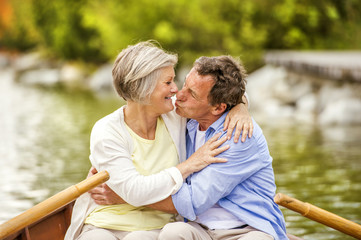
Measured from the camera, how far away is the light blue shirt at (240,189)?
8.13 feet

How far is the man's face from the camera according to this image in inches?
102

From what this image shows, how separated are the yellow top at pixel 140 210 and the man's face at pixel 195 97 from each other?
215 mm

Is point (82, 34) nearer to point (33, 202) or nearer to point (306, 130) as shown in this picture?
point (306, 130)

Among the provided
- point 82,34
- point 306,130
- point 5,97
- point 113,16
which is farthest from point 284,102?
point 82,34

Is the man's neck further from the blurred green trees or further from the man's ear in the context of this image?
the blurred green trees

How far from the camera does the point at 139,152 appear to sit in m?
2.66

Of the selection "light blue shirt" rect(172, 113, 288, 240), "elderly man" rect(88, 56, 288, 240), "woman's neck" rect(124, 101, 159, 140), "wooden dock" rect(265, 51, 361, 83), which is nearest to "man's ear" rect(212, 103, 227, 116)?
"elderly man" rect(88, 56, 288, 240)

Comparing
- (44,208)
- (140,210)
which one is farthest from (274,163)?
(44,208)

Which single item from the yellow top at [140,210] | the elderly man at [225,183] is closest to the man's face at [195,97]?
the elderly man at [225,183]

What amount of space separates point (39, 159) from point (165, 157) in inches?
256

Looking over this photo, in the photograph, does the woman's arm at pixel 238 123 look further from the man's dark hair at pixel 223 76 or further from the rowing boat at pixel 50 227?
the rowing boat at pixel 50 227

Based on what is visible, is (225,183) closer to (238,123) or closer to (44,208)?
(238,123)

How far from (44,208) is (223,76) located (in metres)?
0.98

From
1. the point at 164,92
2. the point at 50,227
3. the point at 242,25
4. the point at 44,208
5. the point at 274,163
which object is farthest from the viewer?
the point at 242,25
